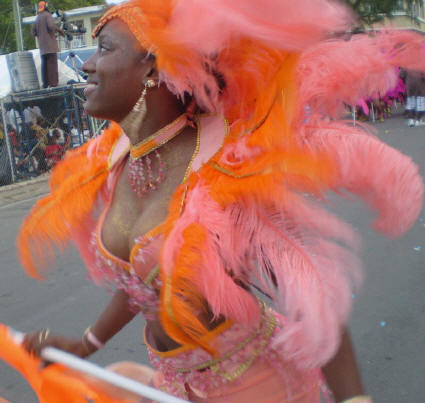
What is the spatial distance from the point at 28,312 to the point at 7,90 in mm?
7469

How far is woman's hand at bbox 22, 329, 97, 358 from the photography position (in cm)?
152

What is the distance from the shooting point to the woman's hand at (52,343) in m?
1.52

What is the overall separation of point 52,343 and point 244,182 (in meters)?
0.76

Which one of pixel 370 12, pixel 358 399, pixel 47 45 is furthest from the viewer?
pixel 47 45

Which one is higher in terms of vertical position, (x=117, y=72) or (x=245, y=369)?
(x=117, y=72)

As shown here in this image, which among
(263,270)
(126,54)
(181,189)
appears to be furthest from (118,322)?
(126,54)

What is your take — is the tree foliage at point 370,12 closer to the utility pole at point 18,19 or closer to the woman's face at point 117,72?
the woman's face at point 117,72

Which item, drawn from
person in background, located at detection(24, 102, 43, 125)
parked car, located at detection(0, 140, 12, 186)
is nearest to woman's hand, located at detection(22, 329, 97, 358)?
parked car, located at detection(0, 140, 12, 186)

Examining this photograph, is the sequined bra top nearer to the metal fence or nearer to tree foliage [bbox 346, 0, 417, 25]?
tree foliage [bbox 346, 0, 417, 25]

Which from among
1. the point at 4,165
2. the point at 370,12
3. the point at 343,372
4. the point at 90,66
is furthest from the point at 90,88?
the point at 4,165

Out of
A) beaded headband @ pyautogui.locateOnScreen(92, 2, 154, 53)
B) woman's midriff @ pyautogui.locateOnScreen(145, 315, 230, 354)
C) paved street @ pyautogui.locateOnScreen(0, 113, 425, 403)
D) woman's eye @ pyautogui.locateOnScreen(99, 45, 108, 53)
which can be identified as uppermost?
beaded headband @ pyautogui.locateOnScreen(92, 2, 154, 53)

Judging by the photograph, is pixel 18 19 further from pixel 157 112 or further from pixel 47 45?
pixel 157 112

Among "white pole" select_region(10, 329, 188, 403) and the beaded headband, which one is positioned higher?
the beaded headband

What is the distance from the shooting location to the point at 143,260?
1.27m
